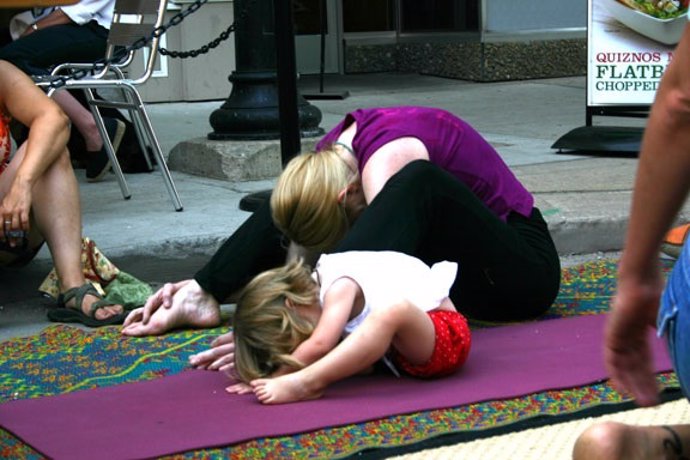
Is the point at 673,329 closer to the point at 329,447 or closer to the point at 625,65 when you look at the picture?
the point at 329,447

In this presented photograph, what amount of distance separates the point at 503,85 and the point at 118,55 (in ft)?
19.3

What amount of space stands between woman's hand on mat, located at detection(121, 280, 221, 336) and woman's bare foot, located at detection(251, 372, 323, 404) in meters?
0.91

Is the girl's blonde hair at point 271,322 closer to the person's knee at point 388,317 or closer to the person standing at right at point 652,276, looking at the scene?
the person's knee at point 388,317

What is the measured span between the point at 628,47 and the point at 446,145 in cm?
357

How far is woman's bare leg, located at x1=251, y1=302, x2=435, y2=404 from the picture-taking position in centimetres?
324

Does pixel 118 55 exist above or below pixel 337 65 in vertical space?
above

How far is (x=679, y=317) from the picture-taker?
1726mm

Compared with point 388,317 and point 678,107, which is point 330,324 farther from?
point 678,107

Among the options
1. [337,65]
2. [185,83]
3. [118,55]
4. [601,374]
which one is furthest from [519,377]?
[337,65]

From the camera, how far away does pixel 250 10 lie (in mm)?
6523

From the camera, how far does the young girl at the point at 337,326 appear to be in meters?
3.25

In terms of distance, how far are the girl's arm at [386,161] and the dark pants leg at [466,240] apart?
2.6 inches

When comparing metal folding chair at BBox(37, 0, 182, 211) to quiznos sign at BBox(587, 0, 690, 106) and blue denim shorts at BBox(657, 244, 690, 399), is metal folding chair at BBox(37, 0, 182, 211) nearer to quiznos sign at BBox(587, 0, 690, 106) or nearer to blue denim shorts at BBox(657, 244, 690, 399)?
quiznos sign at BBox(587, 0, 690, 106)

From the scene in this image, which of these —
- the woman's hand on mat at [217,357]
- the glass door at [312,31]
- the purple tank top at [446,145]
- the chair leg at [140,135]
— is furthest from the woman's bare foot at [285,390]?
the glass door at [312,31]
